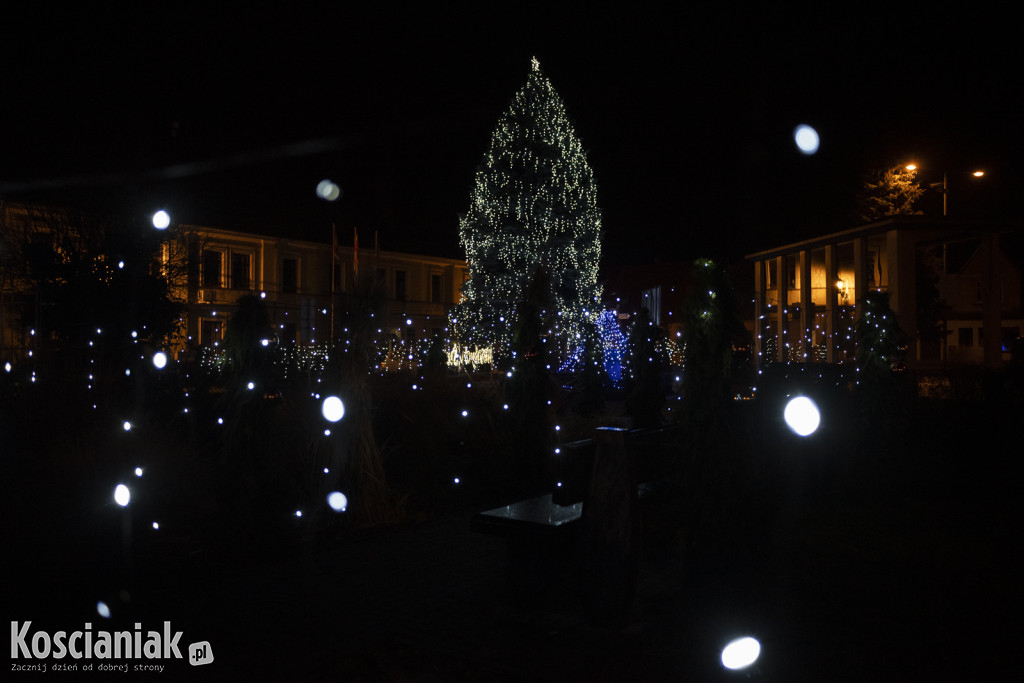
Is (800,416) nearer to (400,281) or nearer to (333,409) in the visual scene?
(333,409)

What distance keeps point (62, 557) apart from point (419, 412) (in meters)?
5.33

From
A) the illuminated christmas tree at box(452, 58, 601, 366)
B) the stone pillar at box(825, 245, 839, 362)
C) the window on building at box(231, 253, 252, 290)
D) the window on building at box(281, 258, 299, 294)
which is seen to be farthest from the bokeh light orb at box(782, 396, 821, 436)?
the window on building at box(281, 258, 299, 294)

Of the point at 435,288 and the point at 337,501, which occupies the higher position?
the point at 435,288

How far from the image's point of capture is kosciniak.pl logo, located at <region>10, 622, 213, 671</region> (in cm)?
456

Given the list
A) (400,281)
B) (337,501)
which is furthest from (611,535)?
(400,281)

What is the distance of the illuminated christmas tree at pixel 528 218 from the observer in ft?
90.2

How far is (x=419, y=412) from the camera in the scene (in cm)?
1066

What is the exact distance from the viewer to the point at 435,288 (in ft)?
145

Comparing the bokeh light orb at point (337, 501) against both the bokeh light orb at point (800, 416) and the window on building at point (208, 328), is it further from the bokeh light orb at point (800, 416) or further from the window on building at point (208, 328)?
the window on building at point (208, 328)

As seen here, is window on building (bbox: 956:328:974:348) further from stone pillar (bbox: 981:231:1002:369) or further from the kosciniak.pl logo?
the kosciniak.pl logo

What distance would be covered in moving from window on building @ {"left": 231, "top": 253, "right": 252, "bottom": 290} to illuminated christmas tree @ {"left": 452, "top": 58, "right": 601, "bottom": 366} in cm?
1239

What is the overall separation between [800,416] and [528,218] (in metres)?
22.1

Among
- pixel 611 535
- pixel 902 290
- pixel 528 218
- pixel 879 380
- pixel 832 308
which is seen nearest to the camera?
pixel 611 535

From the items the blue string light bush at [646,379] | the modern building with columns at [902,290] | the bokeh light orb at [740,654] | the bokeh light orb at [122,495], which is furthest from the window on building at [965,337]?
the bokeh light orb at [122,495]
